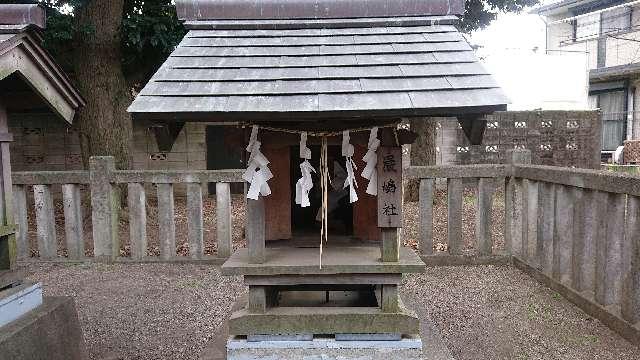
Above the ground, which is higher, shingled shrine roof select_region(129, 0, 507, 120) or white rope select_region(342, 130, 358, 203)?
shingled shrine roof select_region(129, 0, 507, 120)

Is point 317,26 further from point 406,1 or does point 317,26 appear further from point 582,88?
point 582,88

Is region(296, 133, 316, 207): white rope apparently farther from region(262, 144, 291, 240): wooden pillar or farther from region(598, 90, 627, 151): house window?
region(598, 90, 627, 151): house window

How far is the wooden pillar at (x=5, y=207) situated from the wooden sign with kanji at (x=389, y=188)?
2.86 metres

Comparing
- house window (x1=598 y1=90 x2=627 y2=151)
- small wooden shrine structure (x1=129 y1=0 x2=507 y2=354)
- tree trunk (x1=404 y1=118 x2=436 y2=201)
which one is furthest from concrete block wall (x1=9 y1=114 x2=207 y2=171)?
house window (x1=598 y1=90 x2=627 y2=151)

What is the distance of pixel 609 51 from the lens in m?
18.1

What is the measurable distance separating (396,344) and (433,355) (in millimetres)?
370

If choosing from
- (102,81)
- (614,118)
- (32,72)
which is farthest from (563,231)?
(614,118)

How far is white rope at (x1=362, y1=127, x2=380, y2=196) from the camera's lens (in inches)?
112

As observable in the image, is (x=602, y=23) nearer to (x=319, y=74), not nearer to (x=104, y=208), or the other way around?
(x=104, y=208)

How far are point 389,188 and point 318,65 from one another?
0.92 m

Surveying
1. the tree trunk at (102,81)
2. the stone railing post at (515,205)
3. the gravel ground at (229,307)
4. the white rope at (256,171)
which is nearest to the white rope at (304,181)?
the white rope at (256,171)

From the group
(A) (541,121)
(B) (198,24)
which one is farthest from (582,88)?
(B) (198,24)

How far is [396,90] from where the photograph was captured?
104 inches

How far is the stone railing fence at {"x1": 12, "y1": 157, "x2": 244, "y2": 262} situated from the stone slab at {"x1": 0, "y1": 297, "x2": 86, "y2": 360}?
2.68 meters
